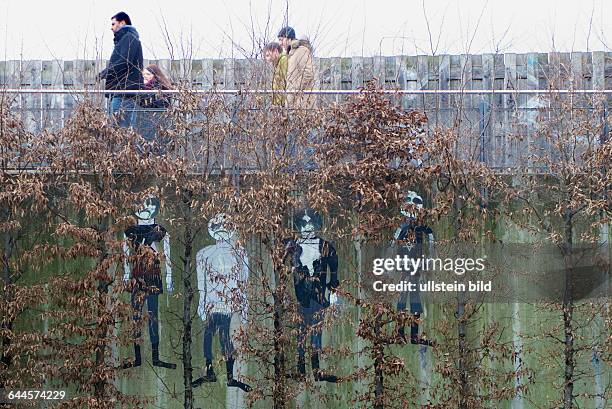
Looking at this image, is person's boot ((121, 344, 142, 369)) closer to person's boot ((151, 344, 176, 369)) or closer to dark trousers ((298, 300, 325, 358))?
person's boot ((151, 344, 176, 369))

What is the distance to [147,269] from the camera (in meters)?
Result: 16.7

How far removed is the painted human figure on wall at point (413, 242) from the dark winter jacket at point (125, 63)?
13.8ft

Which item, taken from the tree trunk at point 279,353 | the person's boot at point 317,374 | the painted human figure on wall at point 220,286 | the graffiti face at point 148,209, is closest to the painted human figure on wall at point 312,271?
the person's boot at point 317,374

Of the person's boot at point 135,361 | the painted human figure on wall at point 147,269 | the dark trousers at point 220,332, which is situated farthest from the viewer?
the dark trousers at point 220,332

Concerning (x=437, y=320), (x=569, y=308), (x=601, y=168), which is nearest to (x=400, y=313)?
(x=437, y=320)

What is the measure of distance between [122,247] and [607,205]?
6563 millimetres

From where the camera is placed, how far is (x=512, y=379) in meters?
16.3

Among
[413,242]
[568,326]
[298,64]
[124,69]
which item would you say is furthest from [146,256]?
[568,326]

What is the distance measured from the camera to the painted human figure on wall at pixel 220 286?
16625mm

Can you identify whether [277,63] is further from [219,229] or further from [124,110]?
[219,229]

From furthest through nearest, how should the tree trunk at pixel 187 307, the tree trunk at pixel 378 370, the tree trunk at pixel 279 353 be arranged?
1. the tree trunk at pixel 187 307
2. the tree trunk at pixel 279 353
3. the tree trunk at pixel 378 370

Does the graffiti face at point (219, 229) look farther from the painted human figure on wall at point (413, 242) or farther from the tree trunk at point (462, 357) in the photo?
the tree trunk at point (462, 357)

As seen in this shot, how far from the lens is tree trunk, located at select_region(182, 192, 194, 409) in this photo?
16484 mm

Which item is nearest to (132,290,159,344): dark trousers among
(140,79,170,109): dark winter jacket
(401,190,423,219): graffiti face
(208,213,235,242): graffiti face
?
(208,213,235,242): graffiti face
